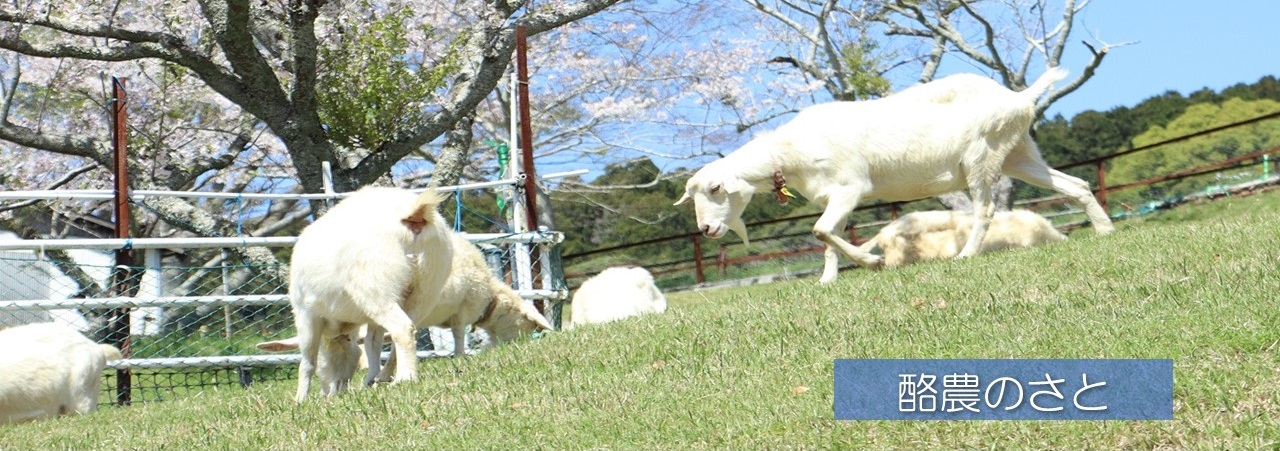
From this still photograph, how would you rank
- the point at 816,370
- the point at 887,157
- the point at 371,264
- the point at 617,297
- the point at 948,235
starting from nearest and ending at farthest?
the point at 816,370, the point at 371,264, the point at 887,157, the point at 948,235, the point at 617,297

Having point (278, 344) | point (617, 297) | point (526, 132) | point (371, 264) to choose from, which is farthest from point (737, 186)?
point (371, 264)

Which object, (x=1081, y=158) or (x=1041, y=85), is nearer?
(x=1041, y=85)

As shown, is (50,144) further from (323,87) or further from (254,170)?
(254,170)

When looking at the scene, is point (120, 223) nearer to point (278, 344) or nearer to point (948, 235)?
point (278, 344)

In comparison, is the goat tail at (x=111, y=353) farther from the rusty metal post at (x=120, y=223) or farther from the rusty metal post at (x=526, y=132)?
the rusty metal post at (x=526, y=132)

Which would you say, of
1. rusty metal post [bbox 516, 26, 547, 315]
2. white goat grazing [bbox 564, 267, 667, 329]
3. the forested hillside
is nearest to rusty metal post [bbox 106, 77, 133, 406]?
rusty metal post [bbox 516, 26, 547, 315]

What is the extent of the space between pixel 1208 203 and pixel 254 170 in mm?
17919

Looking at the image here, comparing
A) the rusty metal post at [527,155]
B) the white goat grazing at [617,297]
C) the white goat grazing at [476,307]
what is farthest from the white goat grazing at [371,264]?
the white goat grazing at [617,297]

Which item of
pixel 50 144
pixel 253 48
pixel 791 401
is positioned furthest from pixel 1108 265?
pixel 50 144

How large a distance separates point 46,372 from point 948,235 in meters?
7.76

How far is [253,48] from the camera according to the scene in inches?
493

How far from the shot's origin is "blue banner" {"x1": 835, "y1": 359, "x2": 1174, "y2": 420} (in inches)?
178

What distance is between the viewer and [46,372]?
9.50 metres

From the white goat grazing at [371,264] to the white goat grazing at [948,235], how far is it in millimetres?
5356
